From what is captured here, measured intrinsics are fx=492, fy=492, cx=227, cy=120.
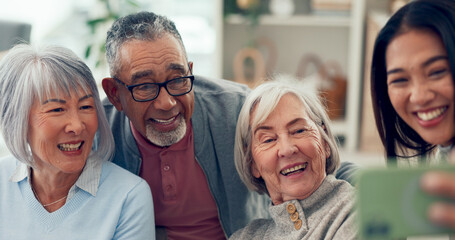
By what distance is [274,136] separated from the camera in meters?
1.50

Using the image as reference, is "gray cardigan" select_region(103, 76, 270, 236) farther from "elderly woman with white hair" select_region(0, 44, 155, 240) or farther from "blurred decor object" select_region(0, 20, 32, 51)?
"blurred decor object" select_region(0, 20, 32, 51)

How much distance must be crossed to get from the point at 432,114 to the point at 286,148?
45cm

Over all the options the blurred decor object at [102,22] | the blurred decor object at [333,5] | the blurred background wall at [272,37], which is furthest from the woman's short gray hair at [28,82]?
the blurred decor object at [333,5]

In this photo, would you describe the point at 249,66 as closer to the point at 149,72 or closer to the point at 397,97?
the point at 149,72

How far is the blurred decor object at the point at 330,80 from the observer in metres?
4.24

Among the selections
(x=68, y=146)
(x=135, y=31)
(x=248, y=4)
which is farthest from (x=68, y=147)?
(x=248, y=4)

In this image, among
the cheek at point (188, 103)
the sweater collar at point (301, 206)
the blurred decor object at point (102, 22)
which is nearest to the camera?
the sweater collar at point (301, 206)

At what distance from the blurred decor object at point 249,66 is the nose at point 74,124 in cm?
286

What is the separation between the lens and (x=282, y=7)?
4.22 meters

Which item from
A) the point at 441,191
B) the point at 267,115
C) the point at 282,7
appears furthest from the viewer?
the point at 282,7

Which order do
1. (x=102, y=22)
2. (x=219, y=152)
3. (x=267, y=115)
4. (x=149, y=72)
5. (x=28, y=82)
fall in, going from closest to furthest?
1. (x=28, y=82)
2. (x=267, y=115)
3. (x=149, y=72)
4. (x=219, y=152)
5. (x=102, y=22)

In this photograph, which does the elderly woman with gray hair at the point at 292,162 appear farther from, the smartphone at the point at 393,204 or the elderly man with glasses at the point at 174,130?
the smartphone at the point at 393,204

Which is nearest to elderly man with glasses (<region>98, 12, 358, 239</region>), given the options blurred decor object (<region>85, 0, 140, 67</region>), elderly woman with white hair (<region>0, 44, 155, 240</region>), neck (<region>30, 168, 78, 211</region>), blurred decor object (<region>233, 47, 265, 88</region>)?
elderly woman with white hair (<region>0, 44, 155, 240</region>)

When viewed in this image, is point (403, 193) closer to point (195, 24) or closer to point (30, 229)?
point (30, 229)
